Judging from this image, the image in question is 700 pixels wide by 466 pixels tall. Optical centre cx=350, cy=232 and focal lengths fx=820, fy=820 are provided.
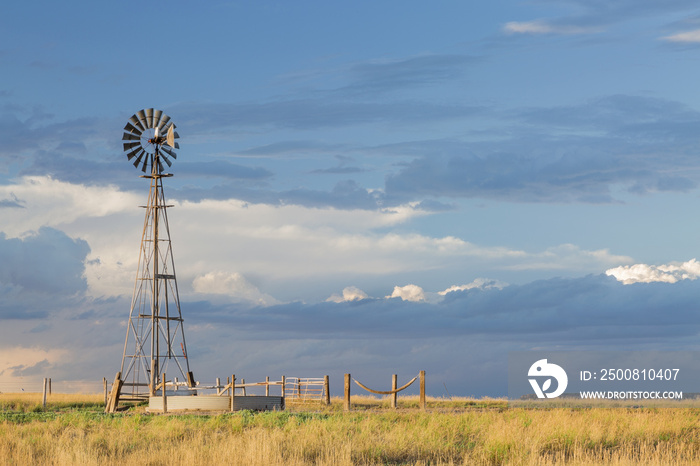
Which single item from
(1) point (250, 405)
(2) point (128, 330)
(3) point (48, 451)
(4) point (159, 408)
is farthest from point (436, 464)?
(2) point (128, 330)

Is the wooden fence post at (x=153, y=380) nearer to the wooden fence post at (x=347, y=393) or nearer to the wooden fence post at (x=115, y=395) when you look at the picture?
the wooden fence post at (x=115, y=395)

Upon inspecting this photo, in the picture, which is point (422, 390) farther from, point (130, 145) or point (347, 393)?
point (130, 145)

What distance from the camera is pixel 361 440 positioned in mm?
22453

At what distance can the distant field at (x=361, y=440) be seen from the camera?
67.2 ft

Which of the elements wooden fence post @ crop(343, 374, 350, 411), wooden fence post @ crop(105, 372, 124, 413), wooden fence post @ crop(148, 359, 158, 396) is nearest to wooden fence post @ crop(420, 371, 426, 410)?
wooden fence post @ crop(343, 374, 350, 411)

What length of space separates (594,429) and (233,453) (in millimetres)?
11739

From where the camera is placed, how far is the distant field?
2047cm

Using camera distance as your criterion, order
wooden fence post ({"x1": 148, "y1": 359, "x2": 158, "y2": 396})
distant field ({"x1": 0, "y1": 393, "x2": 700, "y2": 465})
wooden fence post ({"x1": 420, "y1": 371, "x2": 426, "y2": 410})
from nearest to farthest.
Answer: distant field ({"x1": 0, "y1": 393, "x2": 700, "y2": 465}) < wooden fence post ({"x1": 420, "y1": 371, "x2": 426, "y2": 410}) < wooden fence post ({"x1": 148, "y1": 359, "x2": 158, "y2": 396})

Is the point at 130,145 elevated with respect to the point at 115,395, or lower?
elevated

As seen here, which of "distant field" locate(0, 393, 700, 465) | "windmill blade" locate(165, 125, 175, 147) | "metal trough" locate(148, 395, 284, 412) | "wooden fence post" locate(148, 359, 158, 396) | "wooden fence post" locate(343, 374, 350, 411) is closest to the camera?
"distant field" locate(0, 393, 700, 465)

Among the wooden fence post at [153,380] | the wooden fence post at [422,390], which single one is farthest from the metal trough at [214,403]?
the wooden fence post at [422,390]

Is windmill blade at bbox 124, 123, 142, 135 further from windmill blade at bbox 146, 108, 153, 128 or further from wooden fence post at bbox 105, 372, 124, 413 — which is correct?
wooden fence post at bbox 105, 372, 124, 413

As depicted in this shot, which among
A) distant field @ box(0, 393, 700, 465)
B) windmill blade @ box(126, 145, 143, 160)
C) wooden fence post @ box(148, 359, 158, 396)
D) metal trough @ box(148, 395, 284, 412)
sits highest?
windmill blade @ box(126, 145, 143, 160)

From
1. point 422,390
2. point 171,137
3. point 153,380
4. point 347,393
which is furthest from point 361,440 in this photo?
point 171,137
